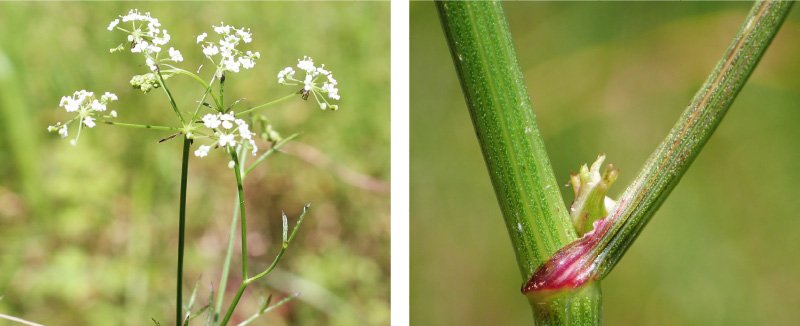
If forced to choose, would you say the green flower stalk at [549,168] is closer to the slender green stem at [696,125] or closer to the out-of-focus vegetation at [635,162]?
the slender green stem at [696,125]

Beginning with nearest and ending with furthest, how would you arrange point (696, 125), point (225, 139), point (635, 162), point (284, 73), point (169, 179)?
point (696, 125) → point (225, 139) → point (284, 73) → point (635, 162) → point (169, 179)

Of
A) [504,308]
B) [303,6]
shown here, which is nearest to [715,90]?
[504,308]

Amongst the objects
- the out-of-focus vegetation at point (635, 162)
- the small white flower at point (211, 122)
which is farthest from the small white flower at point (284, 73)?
the out-of-focus vegetation at point (635, 162)

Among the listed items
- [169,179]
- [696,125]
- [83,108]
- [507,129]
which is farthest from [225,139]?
[169,179]

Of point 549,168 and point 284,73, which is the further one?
point 284,73

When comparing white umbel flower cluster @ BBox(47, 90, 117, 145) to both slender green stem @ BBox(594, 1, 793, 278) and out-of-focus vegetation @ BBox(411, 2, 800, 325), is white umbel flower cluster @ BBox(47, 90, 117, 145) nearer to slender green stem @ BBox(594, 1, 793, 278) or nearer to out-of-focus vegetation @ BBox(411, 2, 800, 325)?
slender green stem @ BBox(594, 1, 793, 278)

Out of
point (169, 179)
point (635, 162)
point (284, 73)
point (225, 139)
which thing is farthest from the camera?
point (169, 179)

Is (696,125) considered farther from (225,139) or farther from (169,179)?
(169,179)
